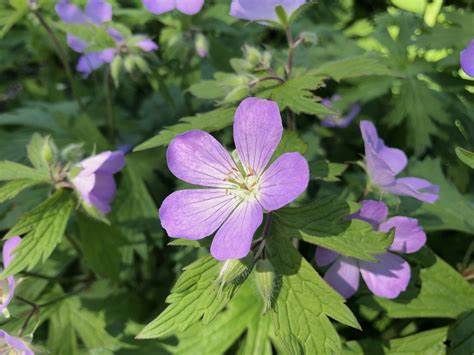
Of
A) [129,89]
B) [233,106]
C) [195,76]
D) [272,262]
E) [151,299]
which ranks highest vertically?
[233,106]

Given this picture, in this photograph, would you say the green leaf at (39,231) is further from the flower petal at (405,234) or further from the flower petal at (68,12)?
the flower petal at (68,12)

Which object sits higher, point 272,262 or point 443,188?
point 272,262

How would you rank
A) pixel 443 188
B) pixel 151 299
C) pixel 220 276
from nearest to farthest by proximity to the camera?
pixel 220 276
pixel 443 188
pixel 151 299

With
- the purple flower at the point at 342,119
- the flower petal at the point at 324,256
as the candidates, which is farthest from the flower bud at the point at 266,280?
the purple flower at the point at 342,119

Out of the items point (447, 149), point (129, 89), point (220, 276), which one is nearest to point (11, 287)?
point (220, 276)

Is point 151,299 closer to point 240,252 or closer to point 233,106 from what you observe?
point 233,106

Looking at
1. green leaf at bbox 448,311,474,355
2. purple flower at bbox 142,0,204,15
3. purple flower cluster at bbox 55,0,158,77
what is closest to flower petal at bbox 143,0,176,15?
purple flower at bbox 142,0,204,15

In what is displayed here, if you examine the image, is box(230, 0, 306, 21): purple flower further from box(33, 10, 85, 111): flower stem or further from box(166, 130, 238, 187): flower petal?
box(33, 10, 85, 111): flower stem
